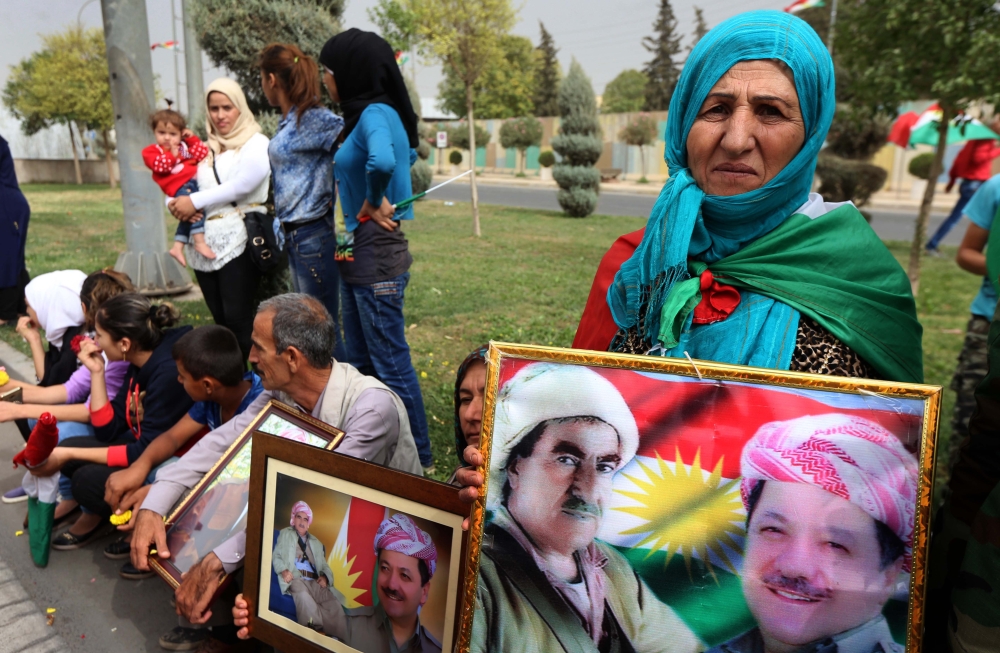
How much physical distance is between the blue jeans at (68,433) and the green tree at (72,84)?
26.4 meters

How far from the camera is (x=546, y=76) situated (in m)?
57.2

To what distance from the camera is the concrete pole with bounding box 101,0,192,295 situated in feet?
23.1

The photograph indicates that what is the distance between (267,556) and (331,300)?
229 centimetres

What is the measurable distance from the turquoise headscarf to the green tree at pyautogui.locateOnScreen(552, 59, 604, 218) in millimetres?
15619

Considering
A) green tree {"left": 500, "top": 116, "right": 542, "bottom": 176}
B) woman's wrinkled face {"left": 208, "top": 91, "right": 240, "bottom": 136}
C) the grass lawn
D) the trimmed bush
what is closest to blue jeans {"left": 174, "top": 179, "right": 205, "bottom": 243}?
woman's wrinkled face {"left": 208, "top": 91, "right": 240, "bottom": 136}

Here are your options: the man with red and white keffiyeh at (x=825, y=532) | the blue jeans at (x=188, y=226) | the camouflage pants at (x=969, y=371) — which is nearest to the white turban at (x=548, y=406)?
the man with red and white keffiyeh at (x=825, y=532)

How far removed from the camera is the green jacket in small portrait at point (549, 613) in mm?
1229

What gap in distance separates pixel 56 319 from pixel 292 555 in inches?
117

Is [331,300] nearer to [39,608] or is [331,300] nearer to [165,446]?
[165,446]

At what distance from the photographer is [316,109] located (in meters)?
3.99

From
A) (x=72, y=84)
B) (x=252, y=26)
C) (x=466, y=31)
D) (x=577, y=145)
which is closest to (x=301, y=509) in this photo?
(x=252, y=26)

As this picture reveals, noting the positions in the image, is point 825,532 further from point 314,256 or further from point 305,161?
point 305,161

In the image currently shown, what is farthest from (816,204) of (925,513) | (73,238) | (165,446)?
(73,238)

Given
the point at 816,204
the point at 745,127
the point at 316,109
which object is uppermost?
the point at 316,109
